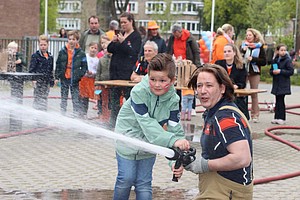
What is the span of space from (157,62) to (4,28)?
106ft

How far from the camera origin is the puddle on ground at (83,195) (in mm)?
7145

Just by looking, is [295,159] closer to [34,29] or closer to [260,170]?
[260,170]

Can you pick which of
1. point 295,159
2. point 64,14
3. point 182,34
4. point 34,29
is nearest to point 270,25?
point 34,29

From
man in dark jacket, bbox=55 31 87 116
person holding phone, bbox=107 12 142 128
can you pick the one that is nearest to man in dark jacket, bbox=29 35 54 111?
man in dark jacket, bbox=55 31 87 116

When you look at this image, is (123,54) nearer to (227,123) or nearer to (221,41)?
(221,41)

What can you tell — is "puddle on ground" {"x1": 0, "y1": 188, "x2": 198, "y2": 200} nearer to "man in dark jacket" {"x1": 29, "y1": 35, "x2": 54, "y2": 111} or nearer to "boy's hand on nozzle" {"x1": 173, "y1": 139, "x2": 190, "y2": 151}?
"boy's hand on nozzle" {"x1": 173, "y1": 139, "x2": 190, "y2": 151}

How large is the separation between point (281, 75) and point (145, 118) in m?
9.53

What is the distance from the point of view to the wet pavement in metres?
7.50

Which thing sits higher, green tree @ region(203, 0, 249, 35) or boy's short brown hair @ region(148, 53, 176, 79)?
green tree @ region(203, 0, 249, 35)

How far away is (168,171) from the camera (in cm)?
877

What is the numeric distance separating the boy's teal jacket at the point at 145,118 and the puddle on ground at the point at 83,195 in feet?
6.25

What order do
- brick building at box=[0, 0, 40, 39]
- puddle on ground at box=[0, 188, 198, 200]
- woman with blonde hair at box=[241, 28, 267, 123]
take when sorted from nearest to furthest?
puddle on ground at box=[0, 188, 198, 200] → woman with blonde hair at box=[241, 28, 267, 123] → brick building at box=[0, 0, 40, 39]

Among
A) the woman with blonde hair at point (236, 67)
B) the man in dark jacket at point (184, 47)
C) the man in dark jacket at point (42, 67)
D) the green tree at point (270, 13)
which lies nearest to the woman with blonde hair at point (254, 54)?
the man in dark jacket at point (184, 47)

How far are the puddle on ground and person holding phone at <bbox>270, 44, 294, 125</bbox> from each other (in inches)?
279
